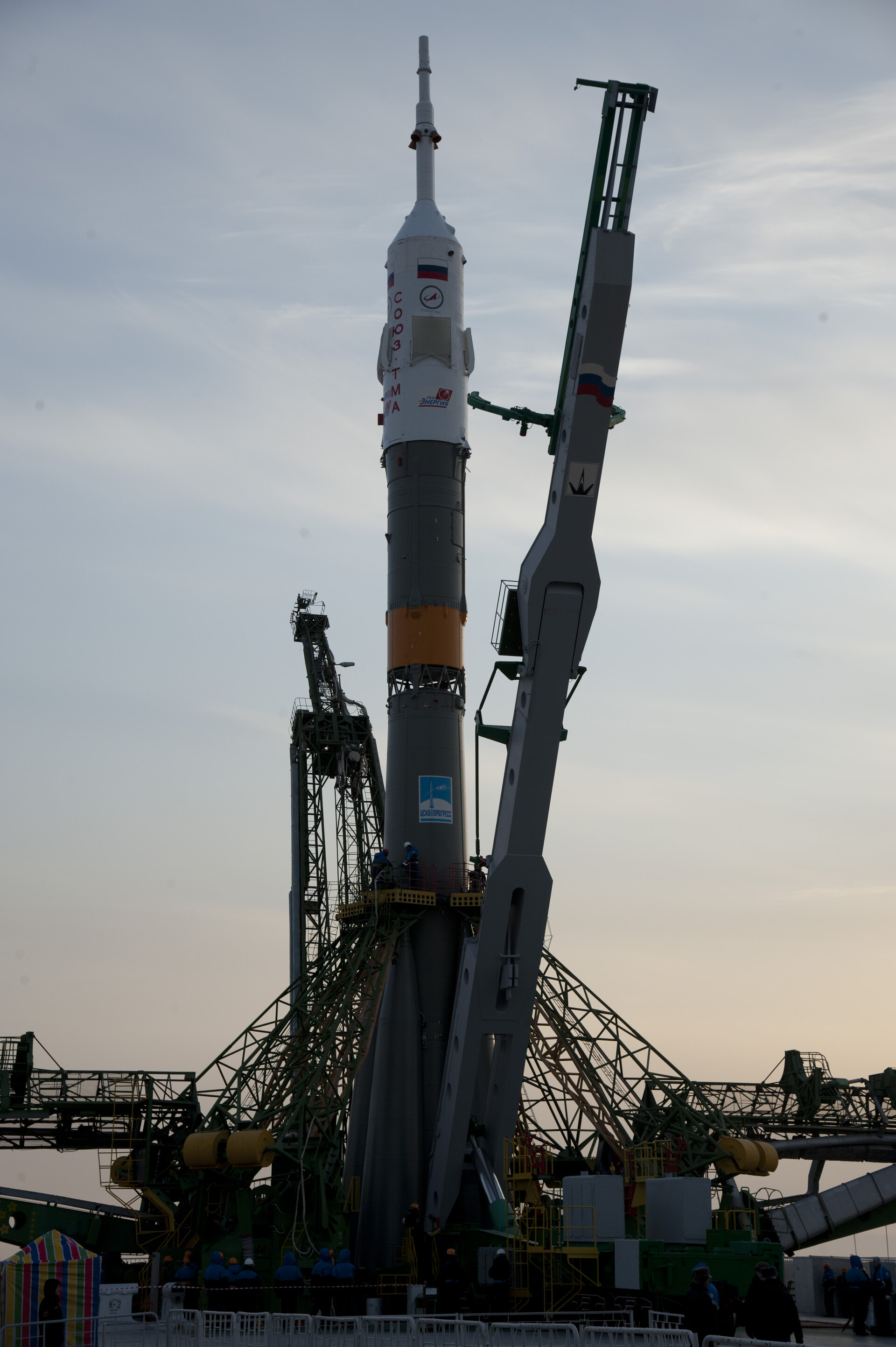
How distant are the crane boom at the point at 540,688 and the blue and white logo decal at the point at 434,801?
200 inches

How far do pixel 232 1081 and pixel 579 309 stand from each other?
19295 mm

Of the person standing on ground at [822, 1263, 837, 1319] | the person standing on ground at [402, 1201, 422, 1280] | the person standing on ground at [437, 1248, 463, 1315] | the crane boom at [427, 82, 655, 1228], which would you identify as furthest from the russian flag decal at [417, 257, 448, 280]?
the person standing on ground at [822, 1263, 837, 1319]

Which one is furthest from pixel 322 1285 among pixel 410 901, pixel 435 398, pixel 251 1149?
pixel 435 398

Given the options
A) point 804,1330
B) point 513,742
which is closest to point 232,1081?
point 513,742

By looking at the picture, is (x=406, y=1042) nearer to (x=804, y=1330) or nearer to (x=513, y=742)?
(x=513, y=742)

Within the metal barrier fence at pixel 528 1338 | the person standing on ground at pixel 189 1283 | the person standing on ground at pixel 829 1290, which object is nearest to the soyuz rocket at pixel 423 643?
the person standing on ground at pixel 189 1283

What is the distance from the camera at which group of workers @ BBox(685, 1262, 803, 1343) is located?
15.1 m

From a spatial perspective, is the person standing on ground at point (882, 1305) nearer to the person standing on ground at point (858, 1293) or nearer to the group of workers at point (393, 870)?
the person standing on ground at point (858, 1293)

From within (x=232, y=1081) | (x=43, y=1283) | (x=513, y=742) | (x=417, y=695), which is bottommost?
(x=43, y=1283)

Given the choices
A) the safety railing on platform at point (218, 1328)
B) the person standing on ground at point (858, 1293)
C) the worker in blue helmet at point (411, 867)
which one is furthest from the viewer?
the worker in blue helmet at point (411, 867)

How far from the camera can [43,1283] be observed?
63.6ft

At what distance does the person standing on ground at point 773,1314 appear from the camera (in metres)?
15.0

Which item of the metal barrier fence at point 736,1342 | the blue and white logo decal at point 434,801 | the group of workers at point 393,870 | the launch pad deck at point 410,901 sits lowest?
the metal barrier fence at point 736,1342

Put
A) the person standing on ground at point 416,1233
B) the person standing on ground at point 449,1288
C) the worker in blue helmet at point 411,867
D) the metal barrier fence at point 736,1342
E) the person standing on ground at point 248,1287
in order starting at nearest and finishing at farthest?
the metal barrier fence at point 736,1342, the person standing on ground at point 449,1288, the person standing on ground at point 248,1287, the person standing on ground at point 416,1233, the worker in blue helmet at point 411,867
